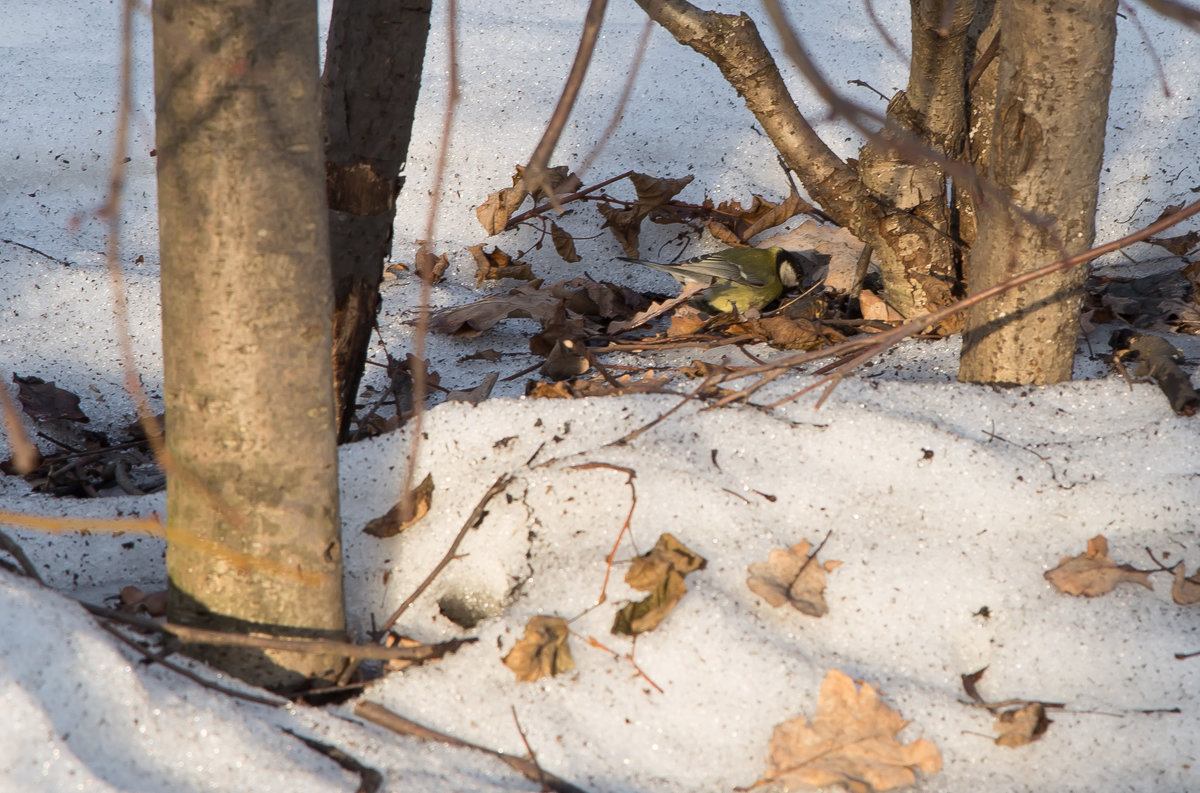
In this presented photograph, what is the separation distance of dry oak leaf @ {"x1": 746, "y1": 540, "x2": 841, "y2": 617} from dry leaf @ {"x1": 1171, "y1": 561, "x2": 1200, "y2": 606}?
0.55 metres

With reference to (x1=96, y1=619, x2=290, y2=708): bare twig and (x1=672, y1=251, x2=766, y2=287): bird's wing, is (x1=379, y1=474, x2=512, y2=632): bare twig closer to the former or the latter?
(x1=96, y1=619, x2=290, y2=708): bare twig

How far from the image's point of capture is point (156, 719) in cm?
117

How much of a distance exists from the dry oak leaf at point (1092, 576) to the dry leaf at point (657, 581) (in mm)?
596

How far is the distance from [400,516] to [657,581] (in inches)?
19.3

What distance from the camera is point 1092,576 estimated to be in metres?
1.53

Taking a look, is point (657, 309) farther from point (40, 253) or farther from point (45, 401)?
point (40, 253)

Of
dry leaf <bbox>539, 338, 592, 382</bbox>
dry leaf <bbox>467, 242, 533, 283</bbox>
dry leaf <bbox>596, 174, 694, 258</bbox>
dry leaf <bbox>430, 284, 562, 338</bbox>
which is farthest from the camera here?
dry leaf <bbox>596, 174, 694, 258</bbox>

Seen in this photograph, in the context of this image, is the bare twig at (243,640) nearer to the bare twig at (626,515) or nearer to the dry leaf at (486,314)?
the bare twig at (626,515)

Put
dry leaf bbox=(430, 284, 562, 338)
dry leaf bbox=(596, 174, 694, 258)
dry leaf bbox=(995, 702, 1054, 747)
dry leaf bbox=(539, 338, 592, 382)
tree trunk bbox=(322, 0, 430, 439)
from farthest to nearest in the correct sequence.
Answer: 1. dry leaf bbox=(596, 174, 694, 258)
2. dry leaf bbox=(430, 284, 562, 338)
3. dry leaf bbox=(539, 338, 592, 382)
4. tree trunk bbox=(322, 0, 430, 439)
5. dry leaf bbox=(995, 702, 1054, 747)

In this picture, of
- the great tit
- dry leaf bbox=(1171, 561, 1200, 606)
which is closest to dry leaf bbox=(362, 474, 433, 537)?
dry leaf bbox=(1171, 561, 1200, 606)

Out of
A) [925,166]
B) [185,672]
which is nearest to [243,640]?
[185,672]

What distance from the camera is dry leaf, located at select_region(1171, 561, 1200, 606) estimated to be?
1.50 metres

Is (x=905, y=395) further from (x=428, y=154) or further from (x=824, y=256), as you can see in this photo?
(x=428, y=154)

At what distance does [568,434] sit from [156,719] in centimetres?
83
